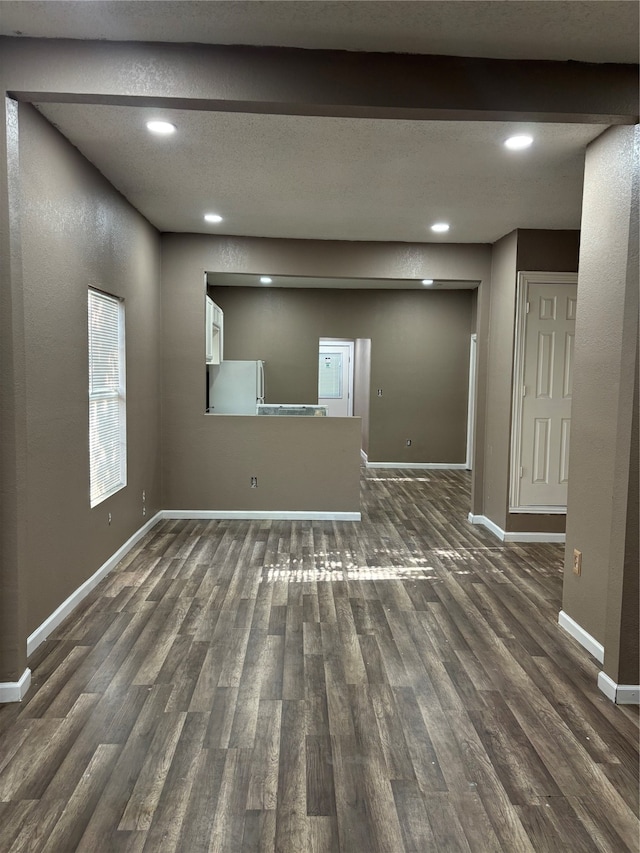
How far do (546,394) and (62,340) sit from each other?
382 centimetres

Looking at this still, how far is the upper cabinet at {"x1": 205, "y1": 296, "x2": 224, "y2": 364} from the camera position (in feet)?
17.9

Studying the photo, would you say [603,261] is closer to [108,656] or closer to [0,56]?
[0,56]

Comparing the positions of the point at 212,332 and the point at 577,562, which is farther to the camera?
the point at 212,332

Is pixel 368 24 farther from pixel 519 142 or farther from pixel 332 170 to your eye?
pixel 332 170

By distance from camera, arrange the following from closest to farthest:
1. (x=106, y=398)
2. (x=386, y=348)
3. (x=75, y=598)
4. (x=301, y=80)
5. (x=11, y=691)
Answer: (x=301, y=80), (x=11, y=691), (x=75, y=598), (x=106, y=398), (x=386, y=348)

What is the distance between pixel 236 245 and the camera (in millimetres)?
5293

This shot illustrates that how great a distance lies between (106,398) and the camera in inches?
154

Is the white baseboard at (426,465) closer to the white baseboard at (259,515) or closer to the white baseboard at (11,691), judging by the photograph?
the white baseboard at (259,515)

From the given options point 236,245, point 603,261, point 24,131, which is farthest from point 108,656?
point 236,245

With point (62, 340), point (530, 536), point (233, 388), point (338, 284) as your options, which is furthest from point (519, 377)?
point (62, 340)

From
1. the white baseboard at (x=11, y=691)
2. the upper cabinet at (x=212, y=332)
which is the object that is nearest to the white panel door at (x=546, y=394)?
the upper cabinet at (x=212, y=332)

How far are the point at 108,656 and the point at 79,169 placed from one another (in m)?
2.67

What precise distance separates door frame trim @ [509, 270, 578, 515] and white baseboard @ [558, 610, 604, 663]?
5.69ft

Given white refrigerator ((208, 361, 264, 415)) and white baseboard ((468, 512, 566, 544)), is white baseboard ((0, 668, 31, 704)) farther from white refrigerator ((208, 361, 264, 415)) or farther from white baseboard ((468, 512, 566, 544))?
white baseboard ((468, 512, 566, 544))
